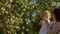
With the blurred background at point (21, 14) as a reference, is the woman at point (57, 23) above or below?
below

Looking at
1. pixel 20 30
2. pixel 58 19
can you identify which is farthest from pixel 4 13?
pixel 58 19

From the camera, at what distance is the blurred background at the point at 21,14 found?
616cm

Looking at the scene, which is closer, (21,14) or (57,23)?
(57,23)

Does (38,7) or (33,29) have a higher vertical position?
(38,7)

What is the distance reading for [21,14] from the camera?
20.9ft

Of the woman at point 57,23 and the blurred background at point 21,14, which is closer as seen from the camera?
the woman at point 57,23

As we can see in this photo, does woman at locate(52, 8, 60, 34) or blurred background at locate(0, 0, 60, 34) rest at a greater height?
blurred background at locate(0, 0, 60, 34)

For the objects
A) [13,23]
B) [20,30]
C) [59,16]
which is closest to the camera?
[59,16]

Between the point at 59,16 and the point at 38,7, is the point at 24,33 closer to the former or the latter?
the point at 38,7

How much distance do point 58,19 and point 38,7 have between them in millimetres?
3587

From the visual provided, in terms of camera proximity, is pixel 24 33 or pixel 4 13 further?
pixel 24 33

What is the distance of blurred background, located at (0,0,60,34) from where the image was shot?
20.2ft

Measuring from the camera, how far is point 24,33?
6.61 meters

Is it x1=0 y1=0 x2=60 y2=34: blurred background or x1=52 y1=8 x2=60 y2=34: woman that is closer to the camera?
x1=52 y1=8 x2=60 y2=34: woman
